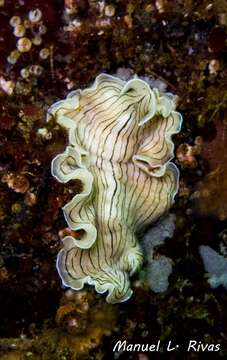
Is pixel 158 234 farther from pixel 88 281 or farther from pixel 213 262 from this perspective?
pixel 88 281

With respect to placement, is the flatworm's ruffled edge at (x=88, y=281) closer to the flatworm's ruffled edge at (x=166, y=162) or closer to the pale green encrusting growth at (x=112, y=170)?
the pale green encrusting growth at (x=112, y=170)

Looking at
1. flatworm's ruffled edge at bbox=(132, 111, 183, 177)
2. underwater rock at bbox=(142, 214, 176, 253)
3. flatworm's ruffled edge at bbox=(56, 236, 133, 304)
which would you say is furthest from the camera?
underwater rock at bbox=(142, 214, 176, 253)

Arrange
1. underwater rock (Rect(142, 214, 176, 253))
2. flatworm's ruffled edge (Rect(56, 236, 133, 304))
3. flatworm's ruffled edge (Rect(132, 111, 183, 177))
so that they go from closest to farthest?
flatworm's ruffled edge (Rect(56, 236, 133, 304)), flatworm's ruffled edge (Rect(132, 111, 183, 177)), underwater rock (Rect(142, 214, 176, 253))

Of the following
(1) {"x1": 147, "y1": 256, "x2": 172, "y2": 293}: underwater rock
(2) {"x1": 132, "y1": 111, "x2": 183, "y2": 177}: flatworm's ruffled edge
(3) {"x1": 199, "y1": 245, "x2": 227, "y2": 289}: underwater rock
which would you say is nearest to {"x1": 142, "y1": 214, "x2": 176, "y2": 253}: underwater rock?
(1) {"x1": 147, "y1": 256, "x2": 172, "y2": 293}: underwater rock

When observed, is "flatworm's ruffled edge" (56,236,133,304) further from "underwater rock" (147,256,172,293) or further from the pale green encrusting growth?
"underwater rock" (147,256,172,293)

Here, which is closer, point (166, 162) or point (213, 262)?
point (166, 162)

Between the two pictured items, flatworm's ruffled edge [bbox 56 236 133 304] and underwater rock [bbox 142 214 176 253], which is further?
underwater rock [bbox 142 214 176 253]

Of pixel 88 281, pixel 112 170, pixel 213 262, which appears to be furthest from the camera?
pixel 213 262

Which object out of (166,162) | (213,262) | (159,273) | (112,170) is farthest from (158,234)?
(112,170)

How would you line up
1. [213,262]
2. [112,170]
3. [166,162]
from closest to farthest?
1. [112,170]
2. [166,162]
3. [213,262]

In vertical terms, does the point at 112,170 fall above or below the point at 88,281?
above

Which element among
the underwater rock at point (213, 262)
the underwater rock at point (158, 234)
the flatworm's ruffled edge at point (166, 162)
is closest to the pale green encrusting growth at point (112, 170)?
the flatworm's ruffled edge at point (166, 162)
